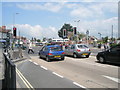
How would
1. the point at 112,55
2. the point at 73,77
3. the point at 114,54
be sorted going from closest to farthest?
the point at 73,77 → the point at 114,54 → the point at 112,55

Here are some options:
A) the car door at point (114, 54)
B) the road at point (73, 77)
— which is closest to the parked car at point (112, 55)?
the car door at point (114, 54)

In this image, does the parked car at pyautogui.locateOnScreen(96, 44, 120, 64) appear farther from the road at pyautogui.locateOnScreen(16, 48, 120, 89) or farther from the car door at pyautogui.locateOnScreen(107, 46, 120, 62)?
the road at pyautogui.locateOnScreen(16, 48, 120, 89)

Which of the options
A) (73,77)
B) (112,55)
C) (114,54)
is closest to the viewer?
(73,77)

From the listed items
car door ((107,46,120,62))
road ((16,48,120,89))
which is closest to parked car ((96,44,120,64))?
car door ((107,46,120,62))

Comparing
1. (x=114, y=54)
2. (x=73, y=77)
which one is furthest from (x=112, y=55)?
(x=73, y=77)

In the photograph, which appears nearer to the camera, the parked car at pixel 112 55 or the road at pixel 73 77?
the road at pixel 73 77

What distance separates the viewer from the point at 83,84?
20.7 ft

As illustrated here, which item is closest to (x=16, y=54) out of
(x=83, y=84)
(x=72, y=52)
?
(x=72, y=52)

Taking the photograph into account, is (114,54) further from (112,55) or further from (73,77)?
(73,77)

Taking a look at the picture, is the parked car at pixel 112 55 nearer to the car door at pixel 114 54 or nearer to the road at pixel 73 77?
the car door at pixel 114 54

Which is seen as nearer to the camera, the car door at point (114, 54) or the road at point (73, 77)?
the road at point (73, 77)

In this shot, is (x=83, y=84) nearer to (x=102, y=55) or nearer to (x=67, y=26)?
(x=102, y=55)

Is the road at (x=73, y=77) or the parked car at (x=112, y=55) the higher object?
the parked car at (x=112, y=55)

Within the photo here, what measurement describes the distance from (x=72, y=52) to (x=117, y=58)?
7376 millimetres
